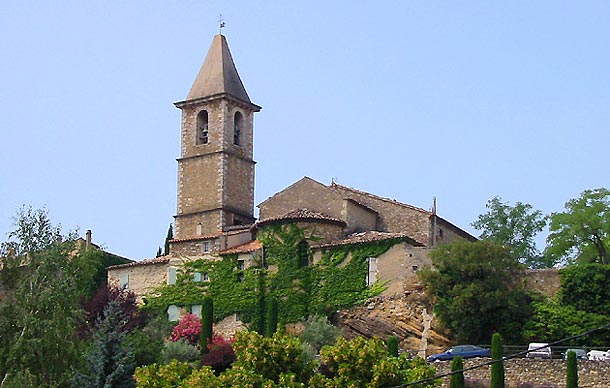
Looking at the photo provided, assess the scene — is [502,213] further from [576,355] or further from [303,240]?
[576,355]

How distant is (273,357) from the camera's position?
134ft

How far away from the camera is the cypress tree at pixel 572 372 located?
157ft

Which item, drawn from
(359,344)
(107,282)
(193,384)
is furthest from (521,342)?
(107,282)

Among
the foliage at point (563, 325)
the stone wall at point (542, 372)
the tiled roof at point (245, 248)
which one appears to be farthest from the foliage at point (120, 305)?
the foliage at point (563, 325)

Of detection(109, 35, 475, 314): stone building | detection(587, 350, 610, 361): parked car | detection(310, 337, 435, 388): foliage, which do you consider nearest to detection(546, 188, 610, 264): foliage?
detection(109, 35, 475, 314): stone building

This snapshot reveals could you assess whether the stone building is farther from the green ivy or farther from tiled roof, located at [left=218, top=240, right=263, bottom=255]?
the green ivy

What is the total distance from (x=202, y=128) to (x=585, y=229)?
72.4 feet

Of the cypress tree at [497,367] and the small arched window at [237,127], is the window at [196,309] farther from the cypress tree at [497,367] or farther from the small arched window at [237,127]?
the cypress tree at [497,367]

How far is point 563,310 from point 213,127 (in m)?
24.8

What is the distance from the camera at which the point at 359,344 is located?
41.9 m

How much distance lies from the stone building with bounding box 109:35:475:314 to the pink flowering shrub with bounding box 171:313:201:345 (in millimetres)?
4286

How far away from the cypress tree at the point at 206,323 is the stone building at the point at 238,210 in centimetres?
419

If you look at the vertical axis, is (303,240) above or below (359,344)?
above

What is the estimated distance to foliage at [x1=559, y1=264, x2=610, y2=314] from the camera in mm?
56438
